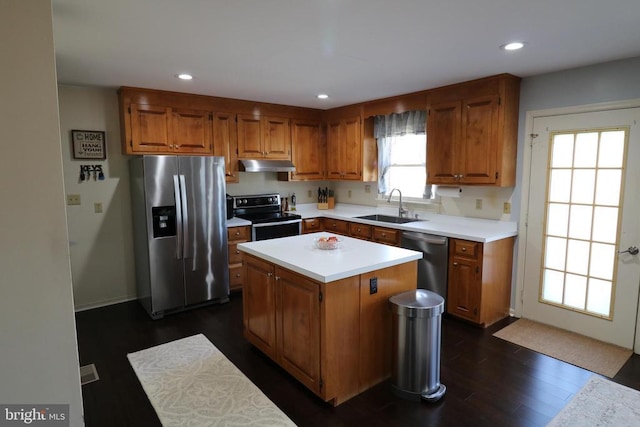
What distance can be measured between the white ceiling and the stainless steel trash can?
5.76 feet

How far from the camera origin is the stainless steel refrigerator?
12.2ft

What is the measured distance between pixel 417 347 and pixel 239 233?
2.65 m

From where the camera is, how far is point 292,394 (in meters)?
2.48

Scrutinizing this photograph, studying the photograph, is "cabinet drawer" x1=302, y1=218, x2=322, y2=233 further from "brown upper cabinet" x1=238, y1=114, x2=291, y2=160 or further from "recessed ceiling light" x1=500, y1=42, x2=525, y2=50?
"recessed ceiling light" x1=500, y1=42, x2=525, y2=50

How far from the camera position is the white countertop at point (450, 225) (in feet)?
11.5

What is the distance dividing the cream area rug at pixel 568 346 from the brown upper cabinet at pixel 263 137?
3353 mm

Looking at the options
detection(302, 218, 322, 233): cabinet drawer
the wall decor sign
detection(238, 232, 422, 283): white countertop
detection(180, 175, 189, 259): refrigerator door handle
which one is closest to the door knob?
detection(238, 232, 422, 283): white countertop

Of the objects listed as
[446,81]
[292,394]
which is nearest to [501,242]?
[446,81]

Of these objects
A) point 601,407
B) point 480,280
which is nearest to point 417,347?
point 601,407

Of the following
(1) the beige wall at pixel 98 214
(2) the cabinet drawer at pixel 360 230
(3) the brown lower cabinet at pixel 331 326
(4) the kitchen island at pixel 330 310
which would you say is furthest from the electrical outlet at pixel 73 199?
(2) the cabinet drawer at pixel 360 230

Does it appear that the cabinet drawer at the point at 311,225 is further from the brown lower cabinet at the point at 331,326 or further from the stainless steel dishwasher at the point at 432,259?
the brown lower cabinet at the point at 331,326

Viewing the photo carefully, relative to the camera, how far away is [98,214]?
405 centimetres

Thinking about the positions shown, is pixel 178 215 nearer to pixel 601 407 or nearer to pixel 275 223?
pixel 275 223

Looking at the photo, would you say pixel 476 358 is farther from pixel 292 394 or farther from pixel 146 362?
pixel 146 362
